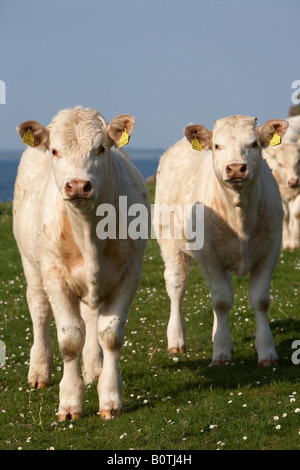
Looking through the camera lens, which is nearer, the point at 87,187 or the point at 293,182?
the point at 87,187

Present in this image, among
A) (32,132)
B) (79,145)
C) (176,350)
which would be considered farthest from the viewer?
(176,350)

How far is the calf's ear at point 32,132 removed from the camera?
7387mm

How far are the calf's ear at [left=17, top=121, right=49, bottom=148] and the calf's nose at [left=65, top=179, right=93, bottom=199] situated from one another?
3.23ft

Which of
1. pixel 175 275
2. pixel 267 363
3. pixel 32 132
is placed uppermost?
pixel 32 132

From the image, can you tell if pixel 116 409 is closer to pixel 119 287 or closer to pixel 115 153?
pixel 119 287

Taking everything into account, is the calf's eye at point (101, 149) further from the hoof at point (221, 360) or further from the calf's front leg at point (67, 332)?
the hoof at point (221, 360)

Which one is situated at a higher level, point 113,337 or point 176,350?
point 113,337

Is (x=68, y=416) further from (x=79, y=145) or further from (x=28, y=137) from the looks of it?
(x=28, y=137)

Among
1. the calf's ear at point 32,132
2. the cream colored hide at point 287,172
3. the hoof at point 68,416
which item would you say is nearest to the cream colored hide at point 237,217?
the calf's ear at point 32,132

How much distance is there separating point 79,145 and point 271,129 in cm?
276

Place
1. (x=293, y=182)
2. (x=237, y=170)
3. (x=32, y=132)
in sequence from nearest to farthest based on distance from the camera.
A: (x=32, y=132) < (x=237, y=170) < (x=293, y=182)

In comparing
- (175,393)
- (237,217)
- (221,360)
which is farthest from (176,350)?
(237,217)

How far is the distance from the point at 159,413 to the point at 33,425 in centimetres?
128

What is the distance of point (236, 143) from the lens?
8305 mm
